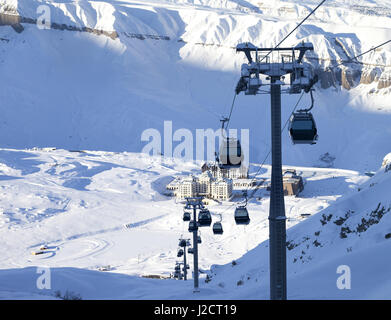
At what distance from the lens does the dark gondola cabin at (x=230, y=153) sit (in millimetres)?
9312

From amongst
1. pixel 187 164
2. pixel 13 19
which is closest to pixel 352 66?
pixel 187 164

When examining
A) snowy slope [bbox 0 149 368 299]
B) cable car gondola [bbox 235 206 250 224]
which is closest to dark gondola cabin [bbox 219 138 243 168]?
cable car gondola [bbox 235 206 250 224]

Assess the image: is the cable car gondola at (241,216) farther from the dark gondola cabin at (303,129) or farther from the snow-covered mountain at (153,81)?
the snow-covered mountain at (153,81)

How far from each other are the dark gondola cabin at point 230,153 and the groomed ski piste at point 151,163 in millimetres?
3495

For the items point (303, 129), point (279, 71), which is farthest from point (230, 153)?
point (279, 71)

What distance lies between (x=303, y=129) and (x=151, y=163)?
80.7 meters

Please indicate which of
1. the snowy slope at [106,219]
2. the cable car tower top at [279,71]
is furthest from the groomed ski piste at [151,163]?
the cable car tower top at [279,71]

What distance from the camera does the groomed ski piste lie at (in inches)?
667

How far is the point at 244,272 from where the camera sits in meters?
20.7

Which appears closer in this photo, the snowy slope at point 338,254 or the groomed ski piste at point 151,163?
the snowy slope at point 338,254

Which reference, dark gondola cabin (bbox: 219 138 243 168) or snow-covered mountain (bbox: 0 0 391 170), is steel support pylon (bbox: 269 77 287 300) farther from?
snow-covered mountain (bbox: 0 0 391 170)

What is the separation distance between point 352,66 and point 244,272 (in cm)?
16598

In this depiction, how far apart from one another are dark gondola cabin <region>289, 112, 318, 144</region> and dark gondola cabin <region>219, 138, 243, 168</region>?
1.40m
